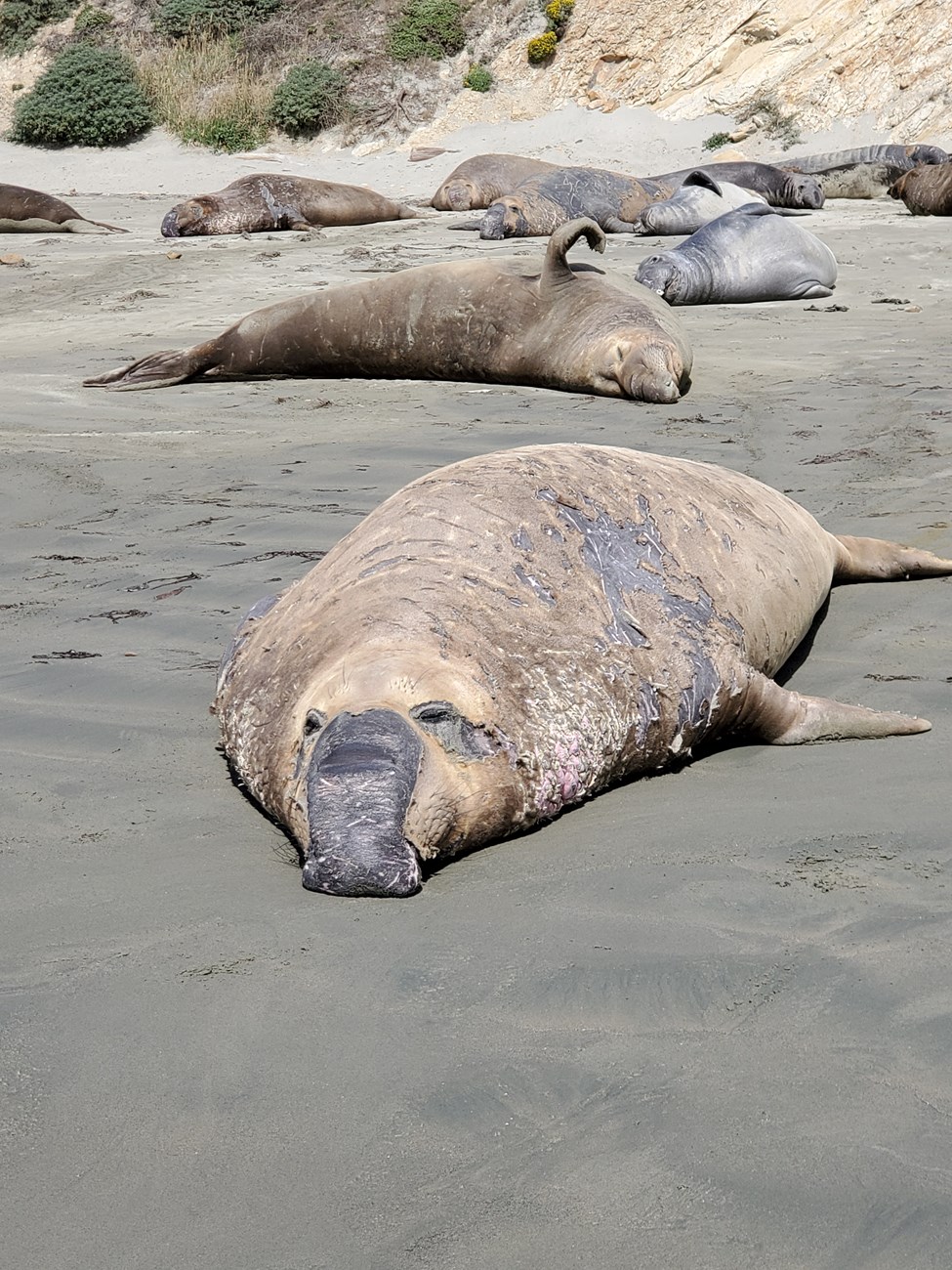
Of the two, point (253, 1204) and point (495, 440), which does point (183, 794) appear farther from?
point (495, 440)

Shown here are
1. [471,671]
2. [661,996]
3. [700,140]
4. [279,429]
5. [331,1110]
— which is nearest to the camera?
[331,1110]

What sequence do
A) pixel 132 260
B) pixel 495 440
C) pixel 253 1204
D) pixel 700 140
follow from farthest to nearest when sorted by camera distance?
1. pixel 700 140
2. pixel 132 260
3. pixel 495 440
4. pixel 253 1204

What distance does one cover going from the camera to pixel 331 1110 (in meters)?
2.00

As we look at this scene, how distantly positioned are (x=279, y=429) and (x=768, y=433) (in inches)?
86.8

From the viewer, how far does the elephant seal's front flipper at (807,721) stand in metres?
3.27

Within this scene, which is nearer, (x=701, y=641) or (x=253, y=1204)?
(x=253, y=1204)

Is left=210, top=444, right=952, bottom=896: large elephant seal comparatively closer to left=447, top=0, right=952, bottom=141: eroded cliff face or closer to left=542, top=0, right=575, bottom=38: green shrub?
left=447, top=0, right=952, bottom=141: eroded cliff face

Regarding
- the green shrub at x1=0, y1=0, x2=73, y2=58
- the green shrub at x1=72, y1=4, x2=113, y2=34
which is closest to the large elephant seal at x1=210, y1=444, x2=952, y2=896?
the green shrub at x1=72, y1=4, x2=113, y2=34

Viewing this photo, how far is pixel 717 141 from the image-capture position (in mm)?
20141

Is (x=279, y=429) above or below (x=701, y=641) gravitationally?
below

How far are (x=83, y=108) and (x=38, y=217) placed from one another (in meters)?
8.66

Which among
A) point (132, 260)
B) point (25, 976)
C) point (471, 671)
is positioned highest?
point (471, 671)

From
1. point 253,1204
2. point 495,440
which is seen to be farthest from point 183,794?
point 495,440

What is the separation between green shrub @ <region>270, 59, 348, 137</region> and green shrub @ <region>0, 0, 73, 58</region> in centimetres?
608
